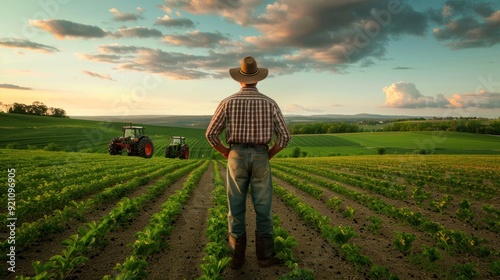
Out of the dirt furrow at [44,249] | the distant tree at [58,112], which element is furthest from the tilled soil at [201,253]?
the distant tree at [58,112]

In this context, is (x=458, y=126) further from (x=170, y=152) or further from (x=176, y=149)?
(x=170, y=152)

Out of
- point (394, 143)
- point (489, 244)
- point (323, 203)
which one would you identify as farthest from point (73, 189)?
point (394, 143)

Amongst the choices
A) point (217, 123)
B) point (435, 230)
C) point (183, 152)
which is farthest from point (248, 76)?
point (183, 152)

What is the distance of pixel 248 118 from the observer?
4.45 m

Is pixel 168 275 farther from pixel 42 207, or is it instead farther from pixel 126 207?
pixel 42 207

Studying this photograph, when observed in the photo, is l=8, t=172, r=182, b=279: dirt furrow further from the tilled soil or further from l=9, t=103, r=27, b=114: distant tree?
l=9, t=103, r=27, b=114: distant tree

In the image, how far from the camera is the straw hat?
181 inches

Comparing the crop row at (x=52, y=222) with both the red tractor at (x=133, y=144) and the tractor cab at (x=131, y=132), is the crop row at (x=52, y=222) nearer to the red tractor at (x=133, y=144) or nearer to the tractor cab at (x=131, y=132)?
the red tractor at (x=133, y=144)

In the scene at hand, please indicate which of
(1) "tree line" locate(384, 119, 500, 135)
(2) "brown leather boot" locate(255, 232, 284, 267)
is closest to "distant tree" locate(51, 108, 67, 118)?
(2) "brown leather boot" locate(255, 232, 284, 267)

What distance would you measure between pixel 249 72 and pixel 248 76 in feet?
0.22

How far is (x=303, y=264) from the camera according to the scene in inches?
202

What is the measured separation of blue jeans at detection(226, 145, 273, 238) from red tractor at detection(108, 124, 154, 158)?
24.4m

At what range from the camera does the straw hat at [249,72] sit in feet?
15.1

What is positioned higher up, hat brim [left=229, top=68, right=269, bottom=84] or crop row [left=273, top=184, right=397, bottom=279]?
hat brim [left=229, top=68, right=269, bottom=84]
